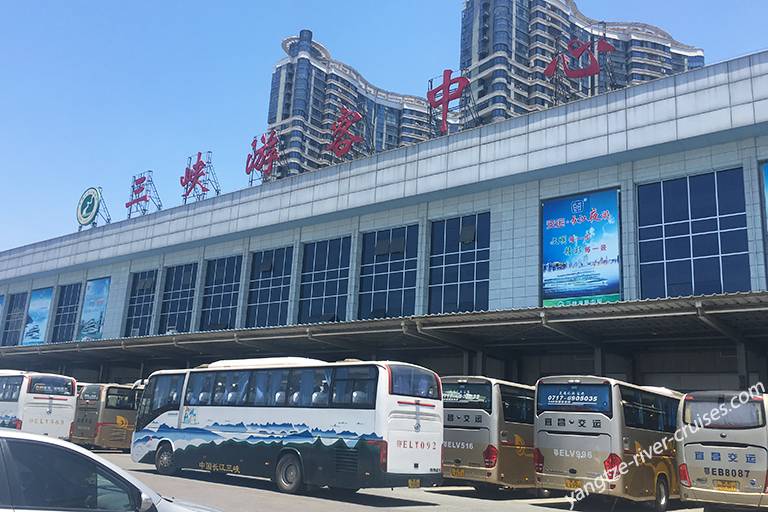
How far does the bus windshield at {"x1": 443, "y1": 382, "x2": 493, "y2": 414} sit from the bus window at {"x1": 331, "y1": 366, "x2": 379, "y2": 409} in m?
3.62

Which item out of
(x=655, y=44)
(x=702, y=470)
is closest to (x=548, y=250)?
(x=702, y=470)

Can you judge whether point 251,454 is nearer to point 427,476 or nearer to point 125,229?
point 427,476

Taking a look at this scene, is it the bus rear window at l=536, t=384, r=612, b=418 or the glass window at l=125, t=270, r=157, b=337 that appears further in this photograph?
the glass window at l=125, t=270, r=157, b=337

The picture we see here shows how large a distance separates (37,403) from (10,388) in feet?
3.79

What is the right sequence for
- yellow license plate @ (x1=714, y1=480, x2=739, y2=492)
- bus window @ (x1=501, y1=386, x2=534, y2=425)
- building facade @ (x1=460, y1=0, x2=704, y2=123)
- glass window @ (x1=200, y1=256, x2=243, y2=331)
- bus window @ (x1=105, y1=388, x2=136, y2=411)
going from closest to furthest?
yellow license plate @ (x1=714, y1=480, x2=739, y2=492) → bus window @ (x1=501, y1=386, x2=534, y2=425) → bus window @ (x1=105, y1=388, x2=136, y2=411) → glass window @ (x1=200, y1=256, x2=243, y2=331) → building facade @ (x1=460, y1=0, x2=704, y2=123)

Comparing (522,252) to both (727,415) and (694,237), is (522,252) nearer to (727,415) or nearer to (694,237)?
(694,237)

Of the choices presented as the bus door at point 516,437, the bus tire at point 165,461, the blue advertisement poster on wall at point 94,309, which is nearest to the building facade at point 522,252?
the bus door at point 516,437

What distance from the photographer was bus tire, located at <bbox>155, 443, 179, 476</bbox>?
63.1 ft

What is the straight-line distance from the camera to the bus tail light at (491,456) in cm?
1658

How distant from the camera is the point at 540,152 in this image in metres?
26.9

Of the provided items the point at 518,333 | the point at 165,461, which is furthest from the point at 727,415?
the point at 165,461

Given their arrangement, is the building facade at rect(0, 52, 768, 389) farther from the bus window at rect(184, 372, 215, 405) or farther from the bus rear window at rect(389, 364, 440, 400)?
the bus window at rect(184, 372, 215, 405)

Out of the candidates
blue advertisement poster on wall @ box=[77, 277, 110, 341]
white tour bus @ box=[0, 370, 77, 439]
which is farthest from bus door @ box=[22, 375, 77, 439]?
blue advertisement poster on wall @ box=[77, 277, 110, 341]

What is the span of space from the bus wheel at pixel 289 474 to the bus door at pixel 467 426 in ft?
12.9
